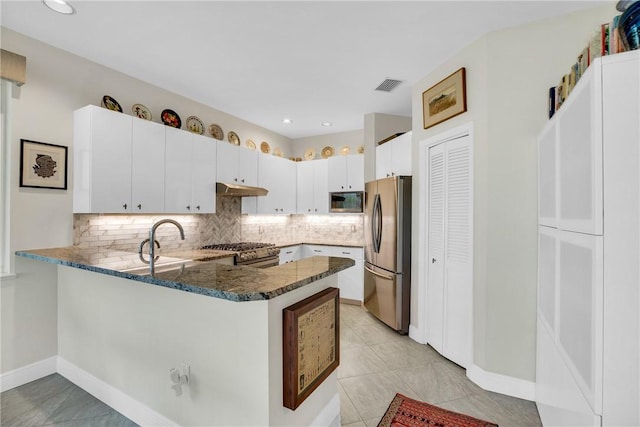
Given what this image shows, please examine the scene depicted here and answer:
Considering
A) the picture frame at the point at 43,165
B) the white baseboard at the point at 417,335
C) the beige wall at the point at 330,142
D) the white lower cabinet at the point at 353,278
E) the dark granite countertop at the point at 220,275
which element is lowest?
the white baseboard at the point at 417,335

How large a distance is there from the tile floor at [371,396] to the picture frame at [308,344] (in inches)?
23.9

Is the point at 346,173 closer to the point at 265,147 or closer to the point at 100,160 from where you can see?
the point at 265,147

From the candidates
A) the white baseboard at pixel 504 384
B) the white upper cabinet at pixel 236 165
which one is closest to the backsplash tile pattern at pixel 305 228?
the white upper cabinet at pixel 236 165

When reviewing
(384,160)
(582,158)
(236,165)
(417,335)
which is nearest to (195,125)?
(236,165)

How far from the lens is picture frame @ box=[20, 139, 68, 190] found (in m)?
2.39

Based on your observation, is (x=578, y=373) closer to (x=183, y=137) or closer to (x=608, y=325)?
(x=608, y=325)

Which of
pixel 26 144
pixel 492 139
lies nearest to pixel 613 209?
pixel 492 139

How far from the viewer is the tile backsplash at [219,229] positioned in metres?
2.88

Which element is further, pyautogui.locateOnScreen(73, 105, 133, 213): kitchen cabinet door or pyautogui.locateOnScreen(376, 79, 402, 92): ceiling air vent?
pyautogui.locateOnScreen(376, 79, 402, 92): ceiling air vent

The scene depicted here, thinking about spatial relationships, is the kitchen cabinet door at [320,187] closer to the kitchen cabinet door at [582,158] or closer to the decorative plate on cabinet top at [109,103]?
the decorative plate on cabinet top at [109,103]

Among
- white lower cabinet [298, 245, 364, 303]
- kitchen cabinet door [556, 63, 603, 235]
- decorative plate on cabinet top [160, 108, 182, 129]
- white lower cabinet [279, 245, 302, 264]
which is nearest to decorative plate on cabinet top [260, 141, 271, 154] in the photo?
decorative plate on cabinet top [160, 108, 182, 129]

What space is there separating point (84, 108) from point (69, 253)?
4.22 ft

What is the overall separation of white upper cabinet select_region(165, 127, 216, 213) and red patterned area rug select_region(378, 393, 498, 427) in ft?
9.21

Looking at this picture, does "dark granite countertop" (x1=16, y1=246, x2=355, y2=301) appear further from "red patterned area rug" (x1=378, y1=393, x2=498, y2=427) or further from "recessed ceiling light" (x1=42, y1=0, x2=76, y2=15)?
"recessed ceiling light" (x1=42, y1=0, x2=76, y2=15)
